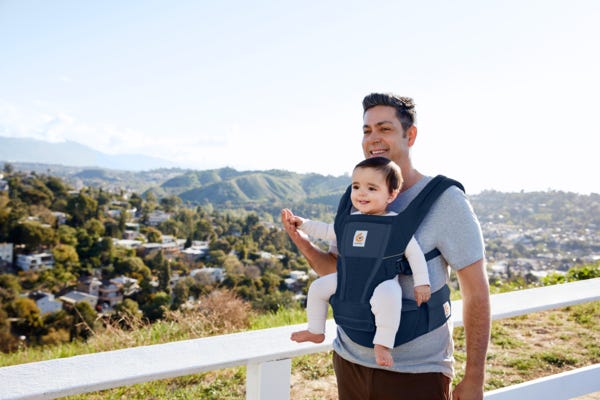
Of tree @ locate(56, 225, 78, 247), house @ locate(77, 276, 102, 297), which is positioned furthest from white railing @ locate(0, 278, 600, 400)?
tree @ locate(56, 225, 78, 247)

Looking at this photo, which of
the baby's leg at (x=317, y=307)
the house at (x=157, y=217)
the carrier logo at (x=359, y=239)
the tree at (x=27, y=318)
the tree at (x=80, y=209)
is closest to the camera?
the carrier logo at (x=359, y=239)

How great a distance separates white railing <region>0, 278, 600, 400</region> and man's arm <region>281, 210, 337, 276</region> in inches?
8.5

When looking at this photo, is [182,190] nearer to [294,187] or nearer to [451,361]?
[294,187]

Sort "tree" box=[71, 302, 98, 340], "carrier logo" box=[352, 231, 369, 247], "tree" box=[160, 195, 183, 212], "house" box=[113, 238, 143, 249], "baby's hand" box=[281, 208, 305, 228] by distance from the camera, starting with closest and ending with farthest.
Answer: "carrier logo" box=[352, 231, 369, 247] → "baby's hand" box=[281, 208, 305, 228] → "tree" box=[71, 302, 98, 340] → "house" box=[113, 238, 143, 249] → "tree" box=[160, 195, 183, 212]

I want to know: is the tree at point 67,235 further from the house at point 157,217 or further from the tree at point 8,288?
the house at point 157,217

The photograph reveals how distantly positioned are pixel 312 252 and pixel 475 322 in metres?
0.60

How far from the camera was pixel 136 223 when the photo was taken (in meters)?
36.7

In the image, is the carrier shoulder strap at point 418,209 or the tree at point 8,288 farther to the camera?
the tree at point 8,288

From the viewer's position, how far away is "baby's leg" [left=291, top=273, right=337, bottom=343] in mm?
1429

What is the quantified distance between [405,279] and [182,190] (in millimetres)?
62525

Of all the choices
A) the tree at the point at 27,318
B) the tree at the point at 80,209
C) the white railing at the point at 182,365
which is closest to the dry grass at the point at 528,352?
the white railing at the point at 182,365

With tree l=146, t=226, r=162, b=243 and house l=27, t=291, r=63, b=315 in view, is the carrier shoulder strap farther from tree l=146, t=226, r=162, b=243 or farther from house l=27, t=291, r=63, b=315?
tree l=146, t=226, r=162, b=243

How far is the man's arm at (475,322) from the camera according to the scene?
133cm

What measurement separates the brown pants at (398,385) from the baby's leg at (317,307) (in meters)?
0.16
